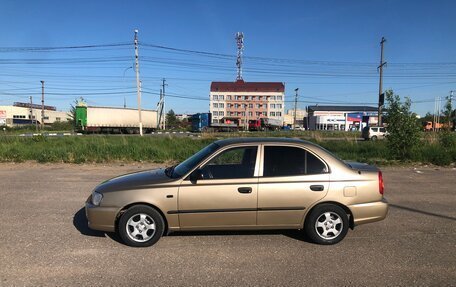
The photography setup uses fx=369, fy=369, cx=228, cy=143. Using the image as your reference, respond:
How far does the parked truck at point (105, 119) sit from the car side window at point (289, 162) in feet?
167

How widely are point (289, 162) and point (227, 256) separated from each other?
160 centimetres

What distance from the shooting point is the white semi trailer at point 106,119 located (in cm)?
5222

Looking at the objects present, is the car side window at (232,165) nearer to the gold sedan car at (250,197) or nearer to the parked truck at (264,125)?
the gold sedan car at (250,197)

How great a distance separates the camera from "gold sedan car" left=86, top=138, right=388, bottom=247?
507 centimetres

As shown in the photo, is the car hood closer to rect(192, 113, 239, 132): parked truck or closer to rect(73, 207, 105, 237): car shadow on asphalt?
rect(73, 207, 105, 237): car shadow on asphalt

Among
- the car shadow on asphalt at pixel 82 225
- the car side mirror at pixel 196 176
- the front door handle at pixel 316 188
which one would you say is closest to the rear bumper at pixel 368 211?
the front door handle at pixel 316 188

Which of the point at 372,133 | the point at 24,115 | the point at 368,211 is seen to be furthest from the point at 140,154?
the point at 24,115

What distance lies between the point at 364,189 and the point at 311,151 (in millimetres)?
926

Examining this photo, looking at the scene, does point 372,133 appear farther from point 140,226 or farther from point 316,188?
point 140,226

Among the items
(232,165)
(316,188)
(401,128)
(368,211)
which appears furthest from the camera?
(401,128)

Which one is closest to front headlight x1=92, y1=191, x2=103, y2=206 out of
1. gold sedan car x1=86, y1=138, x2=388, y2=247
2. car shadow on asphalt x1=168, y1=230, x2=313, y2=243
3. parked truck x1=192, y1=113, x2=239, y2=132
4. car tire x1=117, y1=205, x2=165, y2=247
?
gold sedan car x1=86, y1=138, x2=388, y2=247

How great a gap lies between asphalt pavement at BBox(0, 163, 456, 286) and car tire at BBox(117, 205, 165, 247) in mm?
125

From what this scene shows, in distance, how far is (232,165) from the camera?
566 centimetres

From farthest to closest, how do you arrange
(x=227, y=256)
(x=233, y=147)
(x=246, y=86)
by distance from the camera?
(x=246, y=86) < (x=233, y=147) < (x=227, y=256)
